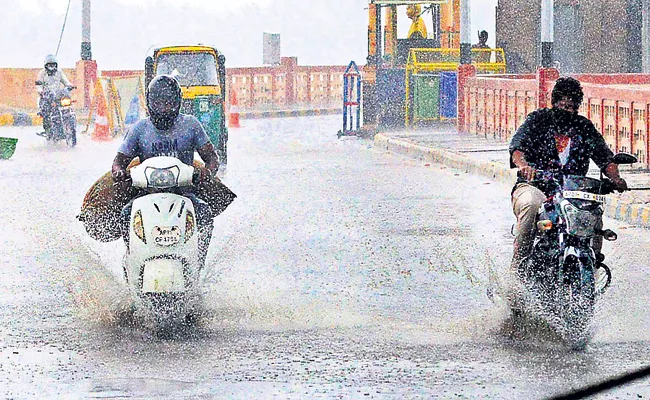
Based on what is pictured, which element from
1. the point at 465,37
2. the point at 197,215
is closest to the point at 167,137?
the point at 197,215

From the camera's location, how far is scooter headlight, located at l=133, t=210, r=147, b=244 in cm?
764

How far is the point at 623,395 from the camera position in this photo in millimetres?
6129

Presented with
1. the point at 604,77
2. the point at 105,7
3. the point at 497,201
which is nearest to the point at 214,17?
the point at 105,7

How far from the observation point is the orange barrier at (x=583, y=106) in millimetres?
17344

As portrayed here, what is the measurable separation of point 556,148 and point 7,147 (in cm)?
1540

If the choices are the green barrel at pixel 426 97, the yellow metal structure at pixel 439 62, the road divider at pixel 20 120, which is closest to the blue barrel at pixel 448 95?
the green barrel at pixel 426 97

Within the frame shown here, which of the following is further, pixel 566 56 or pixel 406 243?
pixel 566 56

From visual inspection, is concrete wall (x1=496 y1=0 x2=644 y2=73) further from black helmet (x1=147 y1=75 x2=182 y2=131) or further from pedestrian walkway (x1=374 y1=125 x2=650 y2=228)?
black helmet (x1=147 y1=75 x2=182 y2=131)

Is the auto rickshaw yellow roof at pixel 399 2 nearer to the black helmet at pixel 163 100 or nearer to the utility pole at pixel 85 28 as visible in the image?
the utility pole at pixel 85 28

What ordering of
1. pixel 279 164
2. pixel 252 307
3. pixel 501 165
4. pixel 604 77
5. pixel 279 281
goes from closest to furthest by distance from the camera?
1. pixel 252 307
2. pixel 279 281
3. pixel 501 165
4. pixel 279 164
5. pixel 604 77

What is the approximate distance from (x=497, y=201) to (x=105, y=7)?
73719 mm

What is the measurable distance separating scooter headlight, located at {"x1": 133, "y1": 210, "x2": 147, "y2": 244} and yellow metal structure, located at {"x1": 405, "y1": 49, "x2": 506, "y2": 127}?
71.0 ft

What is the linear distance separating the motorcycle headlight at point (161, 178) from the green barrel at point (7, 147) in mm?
14570

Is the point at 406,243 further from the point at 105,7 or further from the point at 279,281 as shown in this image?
the point at 105,7
